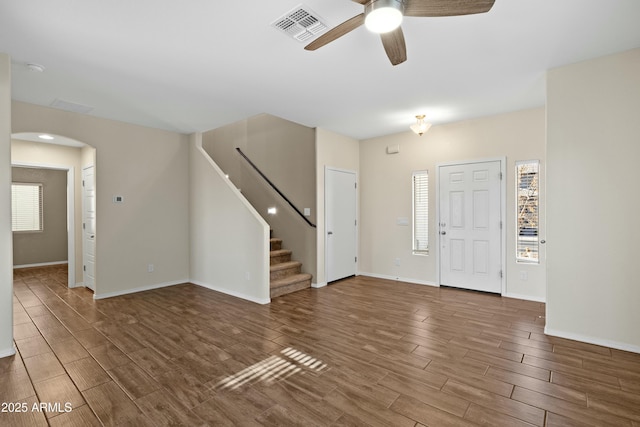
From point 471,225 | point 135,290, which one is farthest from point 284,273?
point 471,225

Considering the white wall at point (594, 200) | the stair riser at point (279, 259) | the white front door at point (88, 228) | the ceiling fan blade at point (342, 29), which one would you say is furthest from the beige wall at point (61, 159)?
the white wall at point (594, 200)

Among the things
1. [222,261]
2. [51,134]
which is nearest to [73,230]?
[51,134]

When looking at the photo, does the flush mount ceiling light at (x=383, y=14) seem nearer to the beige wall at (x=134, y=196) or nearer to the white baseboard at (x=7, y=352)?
the white baseboard at (x=7, y=352)

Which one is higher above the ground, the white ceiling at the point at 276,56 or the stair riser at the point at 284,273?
the white ceiling at the point at 276,56

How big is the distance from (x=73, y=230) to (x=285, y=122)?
4225mm

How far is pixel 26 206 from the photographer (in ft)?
24.3

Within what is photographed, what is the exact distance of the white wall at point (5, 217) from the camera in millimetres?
2797

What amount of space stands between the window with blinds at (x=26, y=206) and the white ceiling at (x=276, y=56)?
486 centimetres

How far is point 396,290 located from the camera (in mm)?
5043

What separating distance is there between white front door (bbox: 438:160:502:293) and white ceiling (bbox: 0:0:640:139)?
105 cm

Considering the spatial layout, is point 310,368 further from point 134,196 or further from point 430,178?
point 134,196

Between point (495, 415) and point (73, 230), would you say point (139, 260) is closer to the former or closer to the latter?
point (73, 230)

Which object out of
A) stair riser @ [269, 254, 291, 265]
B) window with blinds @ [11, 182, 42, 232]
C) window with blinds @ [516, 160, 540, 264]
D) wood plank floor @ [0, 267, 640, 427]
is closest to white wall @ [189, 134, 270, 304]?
wood plank floor @ [0, 267, 640, 427]

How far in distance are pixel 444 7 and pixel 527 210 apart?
12.1 ft
